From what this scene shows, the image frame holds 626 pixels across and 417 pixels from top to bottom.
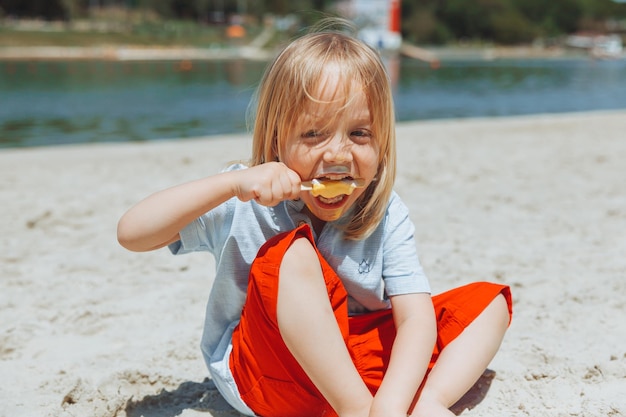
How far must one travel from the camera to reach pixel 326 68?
147cm

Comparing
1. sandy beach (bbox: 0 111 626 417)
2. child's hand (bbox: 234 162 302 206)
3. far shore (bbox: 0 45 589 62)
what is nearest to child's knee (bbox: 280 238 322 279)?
child's hand (bbox: 234 162 302 206)

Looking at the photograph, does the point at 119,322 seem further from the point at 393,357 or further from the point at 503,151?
the point at 503,151

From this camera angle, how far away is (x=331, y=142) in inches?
58.4

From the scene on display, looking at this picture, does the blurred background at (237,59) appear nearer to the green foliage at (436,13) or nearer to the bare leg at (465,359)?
the green foliage at (436,13)

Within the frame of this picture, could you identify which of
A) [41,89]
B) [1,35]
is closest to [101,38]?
[1,35]

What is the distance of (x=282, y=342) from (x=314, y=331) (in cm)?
11

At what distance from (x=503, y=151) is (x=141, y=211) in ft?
16.4

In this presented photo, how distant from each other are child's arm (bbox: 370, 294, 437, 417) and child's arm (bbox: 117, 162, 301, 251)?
1.31 ft

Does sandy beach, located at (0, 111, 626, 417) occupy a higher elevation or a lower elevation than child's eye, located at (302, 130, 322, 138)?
lower

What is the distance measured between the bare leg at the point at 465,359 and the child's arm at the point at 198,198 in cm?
55

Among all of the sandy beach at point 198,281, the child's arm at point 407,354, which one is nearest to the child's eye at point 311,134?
the child's arm at point 407,354

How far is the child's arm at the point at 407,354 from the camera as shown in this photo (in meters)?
1.37

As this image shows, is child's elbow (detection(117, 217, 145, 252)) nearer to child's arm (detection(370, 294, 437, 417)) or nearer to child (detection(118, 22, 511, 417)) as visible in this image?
child (detection(118, 22, 511, 417))

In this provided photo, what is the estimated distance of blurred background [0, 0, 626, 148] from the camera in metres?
11.2
